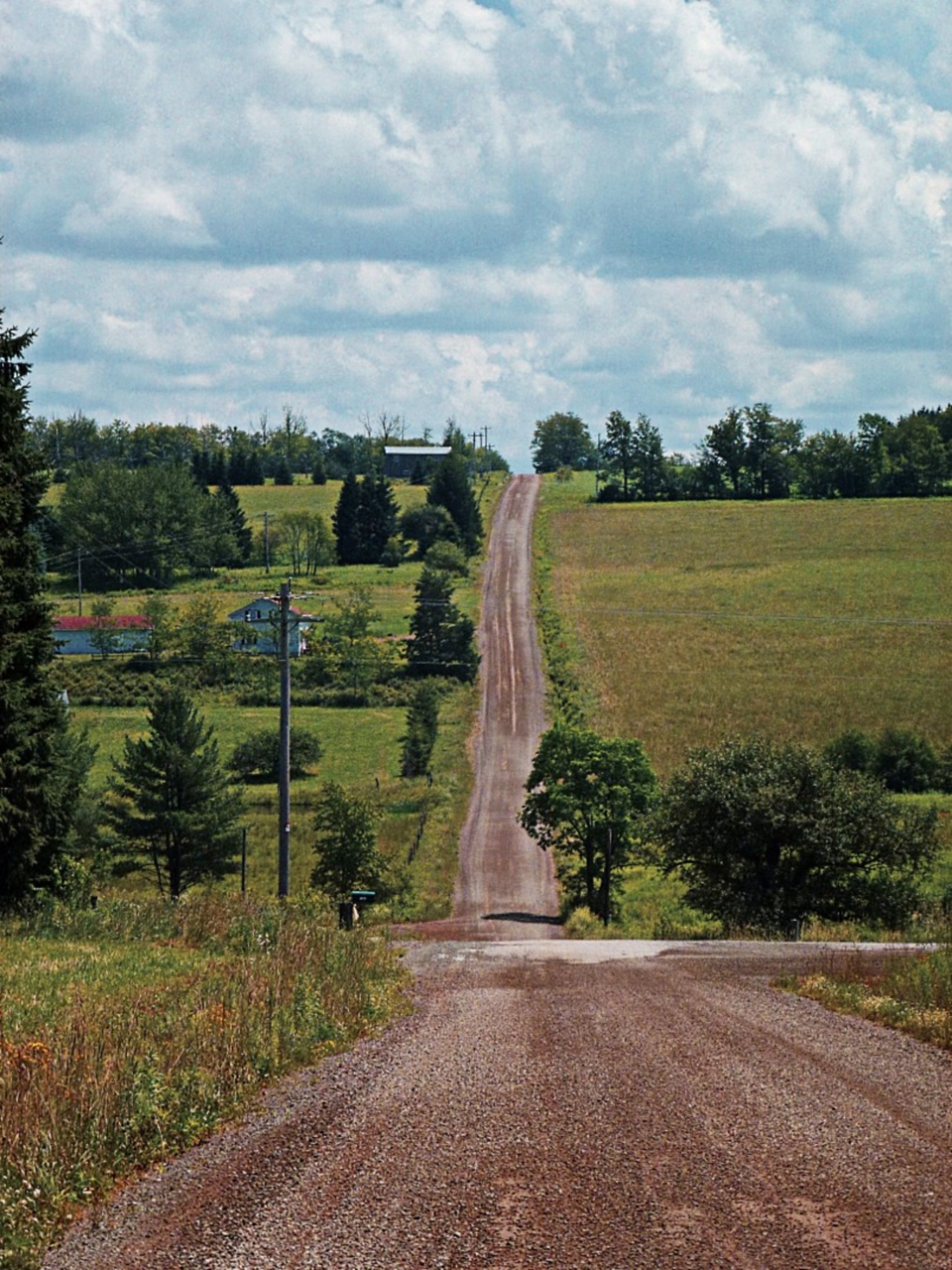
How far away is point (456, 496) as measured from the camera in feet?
482

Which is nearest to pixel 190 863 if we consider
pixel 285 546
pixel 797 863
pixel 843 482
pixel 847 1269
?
pixel 797 863

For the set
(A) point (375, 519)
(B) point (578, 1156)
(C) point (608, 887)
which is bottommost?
(C) point (608, 887)

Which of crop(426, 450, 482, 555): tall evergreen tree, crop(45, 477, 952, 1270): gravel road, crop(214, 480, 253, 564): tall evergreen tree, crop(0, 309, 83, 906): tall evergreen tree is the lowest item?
crop(45, 477, 952, 1270): gravel road

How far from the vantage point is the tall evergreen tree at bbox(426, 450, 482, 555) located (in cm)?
14512

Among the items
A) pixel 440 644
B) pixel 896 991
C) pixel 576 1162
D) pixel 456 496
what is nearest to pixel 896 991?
pixel 896 991

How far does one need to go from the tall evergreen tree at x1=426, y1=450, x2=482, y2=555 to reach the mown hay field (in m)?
8.93

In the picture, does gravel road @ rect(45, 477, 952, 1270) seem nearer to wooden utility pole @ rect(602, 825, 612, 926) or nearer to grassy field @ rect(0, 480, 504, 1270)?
grassy field @ rect(0, 480, 504, 1270)

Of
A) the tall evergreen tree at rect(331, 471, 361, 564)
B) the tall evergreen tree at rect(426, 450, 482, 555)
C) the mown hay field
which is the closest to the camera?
the mown hay field

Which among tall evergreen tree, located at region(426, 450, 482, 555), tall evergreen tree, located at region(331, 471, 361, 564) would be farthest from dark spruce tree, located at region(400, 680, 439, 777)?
tall evergreen tree, located at region(426, 450, 482, 555)

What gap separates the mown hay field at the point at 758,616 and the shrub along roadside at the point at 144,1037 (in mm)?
56038

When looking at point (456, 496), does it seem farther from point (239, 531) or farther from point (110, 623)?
point (110, 623)

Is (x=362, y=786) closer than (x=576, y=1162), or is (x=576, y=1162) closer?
(x=576, y=1162)

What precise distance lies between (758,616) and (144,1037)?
98355mm

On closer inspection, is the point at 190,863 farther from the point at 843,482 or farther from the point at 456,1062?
the point at 843,482
